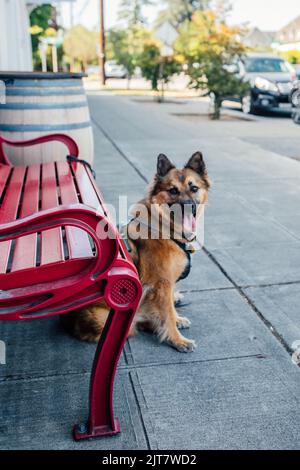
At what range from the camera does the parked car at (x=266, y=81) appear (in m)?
14.9

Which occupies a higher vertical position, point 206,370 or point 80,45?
point 80,45

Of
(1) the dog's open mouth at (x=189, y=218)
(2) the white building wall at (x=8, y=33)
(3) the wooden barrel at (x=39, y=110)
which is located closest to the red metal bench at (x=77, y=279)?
(1) the dog's open mouth at (x=189, y=218)

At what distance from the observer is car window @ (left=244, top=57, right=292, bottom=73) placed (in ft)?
53.7

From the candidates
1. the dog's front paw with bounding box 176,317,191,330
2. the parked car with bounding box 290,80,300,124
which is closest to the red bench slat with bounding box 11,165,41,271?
the dog's front paw with bounding box 176,317,191,330

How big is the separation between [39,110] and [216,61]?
411 inches

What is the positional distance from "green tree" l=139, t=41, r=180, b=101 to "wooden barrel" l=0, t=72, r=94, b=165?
49.9 ft

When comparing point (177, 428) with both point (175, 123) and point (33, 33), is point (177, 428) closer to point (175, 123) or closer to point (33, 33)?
point (175, 123)

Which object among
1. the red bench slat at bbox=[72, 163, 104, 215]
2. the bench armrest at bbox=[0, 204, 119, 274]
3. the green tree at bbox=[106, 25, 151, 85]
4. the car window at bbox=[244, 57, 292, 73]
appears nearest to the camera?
the bench armrest at bbox=[0, 204, 119, 274]

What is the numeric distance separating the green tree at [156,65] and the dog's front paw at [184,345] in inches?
697

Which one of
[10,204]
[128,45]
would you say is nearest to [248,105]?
[10,204]

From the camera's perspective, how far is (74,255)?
214 cm

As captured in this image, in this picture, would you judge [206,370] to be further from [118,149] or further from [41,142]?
[118,149]

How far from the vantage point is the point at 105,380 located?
2229 mm

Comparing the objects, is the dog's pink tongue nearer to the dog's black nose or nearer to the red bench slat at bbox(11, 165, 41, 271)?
the dog's black nose
